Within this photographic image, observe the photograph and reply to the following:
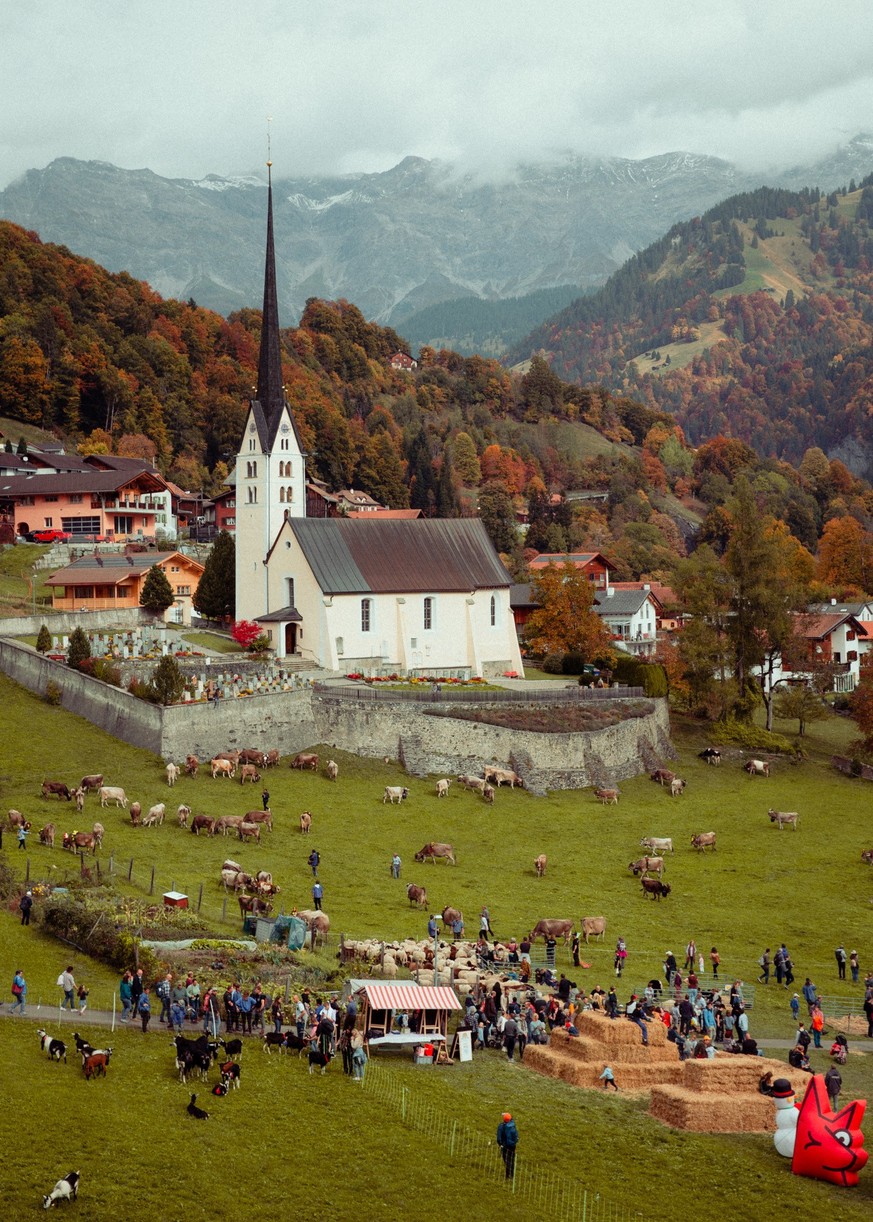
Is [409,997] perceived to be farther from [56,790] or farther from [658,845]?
[658,845]

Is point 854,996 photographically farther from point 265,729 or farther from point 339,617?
point 339,617

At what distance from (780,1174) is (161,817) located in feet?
95.2

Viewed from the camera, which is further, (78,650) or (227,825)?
(78,650)

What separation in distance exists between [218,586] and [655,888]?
41.8 meters

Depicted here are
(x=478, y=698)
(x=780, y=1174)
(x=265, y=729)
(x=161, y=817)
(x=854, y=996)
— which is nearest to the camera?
(x=780, y=1174)

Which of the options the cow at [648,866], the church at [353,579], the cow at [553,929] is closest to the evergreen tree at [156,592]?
the church at [353,579]

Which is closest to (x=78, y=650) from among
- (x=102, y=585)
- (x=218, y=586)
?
(x=102, y=585)

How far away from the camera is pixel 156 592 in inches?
3078

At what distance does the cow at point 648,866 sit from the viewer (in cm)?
5200

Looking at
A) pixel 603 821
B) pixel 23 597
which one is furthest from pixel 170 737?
pixel 23 597

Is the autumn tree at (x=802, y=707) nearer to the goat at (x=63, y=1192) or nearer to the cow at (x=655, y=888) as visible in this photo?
the cow at (x=655, y=888)

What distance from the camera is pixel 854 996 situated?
39875mm

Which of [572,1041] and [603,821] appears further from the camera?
[603,821]

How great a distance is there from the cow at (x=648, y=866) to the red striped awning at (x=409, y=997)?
2006cm
